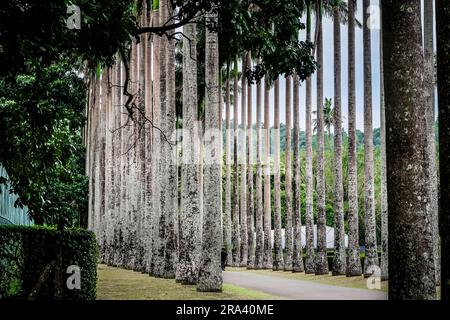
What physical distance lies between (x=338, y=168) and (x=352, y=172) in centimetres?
86

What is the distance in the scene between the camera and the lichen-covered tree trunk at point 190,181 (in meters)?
18.6

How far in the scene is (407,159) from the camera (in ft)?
22.5

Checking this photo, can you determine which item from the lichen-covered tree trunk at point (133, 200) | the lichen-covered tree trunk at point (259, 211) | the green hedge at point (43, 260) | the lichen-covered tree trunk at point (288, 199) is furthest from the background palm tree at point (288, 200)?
the green hedge at point (43, 260)

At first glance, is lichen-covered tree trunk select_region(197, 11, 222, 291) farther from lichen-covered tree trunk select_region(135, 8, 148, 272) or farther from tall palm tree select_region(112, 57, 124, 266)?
tall palm tree select_region(112, 57, 124, 266)

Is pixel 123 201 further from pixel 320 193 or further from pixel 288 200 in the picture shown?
pixel 320 193

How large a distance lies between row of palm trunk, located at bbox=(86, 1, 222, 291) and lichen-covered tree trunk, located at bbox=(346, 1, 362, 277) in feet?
20.8

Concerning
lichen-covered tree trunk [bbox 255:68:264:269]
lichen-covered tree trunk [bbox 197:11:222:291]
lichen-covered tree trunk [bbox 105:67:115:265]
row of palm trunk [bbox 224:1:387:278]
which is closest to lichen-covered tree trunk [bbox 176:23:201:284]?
lichen-covered tree trunk [bbox 197:11:222:291]

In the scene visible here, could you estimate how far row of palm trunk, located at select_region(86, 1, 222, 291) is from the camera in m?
17.3

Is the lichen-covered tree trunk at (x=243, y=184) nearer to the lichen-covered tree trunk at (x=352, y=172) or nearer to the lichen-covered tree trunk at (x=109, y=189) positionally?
the lichen-covered tree trunk at (x=109, y=189)

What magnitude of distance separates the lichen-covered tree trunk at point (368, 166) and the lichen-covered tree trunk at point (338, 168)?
178 centimetres

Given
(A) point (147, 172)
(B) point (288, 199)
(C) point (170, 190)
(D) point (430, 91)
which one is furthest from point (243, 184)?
(D) point (430, 91)

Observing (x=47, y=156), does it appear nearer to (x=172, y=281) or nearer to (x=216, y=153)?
(x=216, y=153)

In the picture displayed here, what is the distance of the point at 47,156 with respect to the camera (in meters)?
10.7

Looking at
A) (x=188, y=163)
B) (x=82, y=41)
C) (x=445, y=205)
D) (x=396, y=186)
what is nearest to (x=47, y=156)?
(x=82, y=41)
